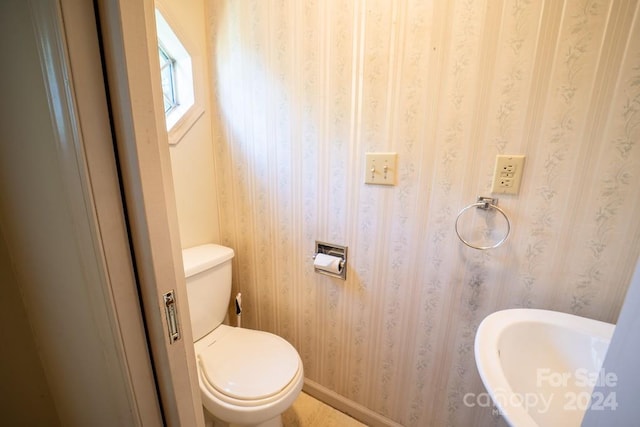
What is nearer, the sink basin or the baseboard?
the sink basin

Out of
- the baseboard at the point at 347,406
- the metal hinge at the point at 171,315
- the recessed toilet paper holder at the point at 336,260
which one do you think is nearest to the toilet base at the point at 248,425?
the baseboard at the point at 347,406

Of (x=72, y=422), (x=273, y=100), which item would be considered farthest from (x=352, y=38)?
(x=72, y=422)

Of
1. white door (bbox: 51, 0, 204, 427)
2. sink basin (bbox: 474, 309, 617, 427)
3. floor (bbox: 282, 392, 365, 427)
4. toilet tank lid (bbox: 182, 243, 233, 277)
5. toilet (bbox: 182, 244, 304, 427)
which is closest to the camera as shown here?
white door (bbox: 51, 0, 204, 427)

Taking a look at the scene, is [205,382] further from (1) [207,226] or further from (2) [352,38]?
(2) [352,38]

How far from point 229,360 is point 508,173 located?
1.25m

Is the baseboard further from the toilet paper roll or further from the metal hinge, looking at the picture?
the metal hinge

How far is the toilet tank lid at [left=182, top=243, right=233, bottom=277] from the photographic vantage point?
1.10 metres

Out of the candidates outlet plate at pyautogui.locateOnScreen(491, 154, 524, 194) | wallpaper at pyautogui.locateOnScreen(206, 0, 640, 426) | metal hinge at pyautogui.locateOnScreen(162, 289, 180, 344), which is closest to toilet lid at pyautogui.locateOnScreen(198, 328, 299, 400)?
wallpaper at pyautogui.locateOnScreen(206, 0, 640, 426)

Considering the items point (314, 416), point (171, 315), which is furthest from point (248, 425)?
point (171, 315)

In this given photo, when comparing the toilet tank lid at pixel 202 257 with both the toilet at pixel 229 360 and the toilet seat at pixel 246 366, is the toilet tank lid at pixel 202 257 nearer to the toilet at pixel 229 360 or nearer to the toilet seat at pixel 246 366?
the toilet at pixel 229 360

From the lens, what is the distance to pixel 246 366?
101cm

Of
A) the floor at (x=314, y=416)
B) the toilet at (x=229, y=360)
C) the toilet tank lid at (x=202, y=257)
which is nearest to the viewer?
the toilet at (x=229, y=360)

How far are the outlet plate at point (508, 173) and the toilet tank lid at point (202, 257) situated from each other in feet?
3.85

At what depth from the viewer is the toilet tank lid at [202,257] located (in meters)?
1.10
